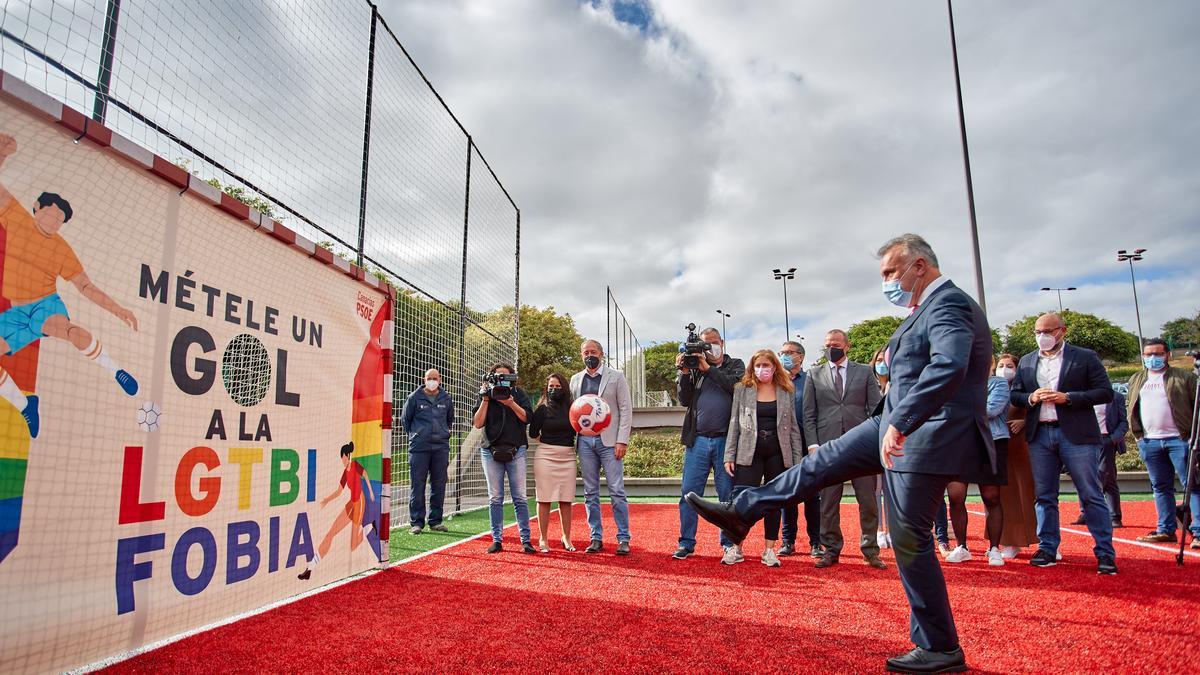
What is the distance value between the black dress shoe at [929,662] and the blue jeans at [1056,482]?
2.76 m

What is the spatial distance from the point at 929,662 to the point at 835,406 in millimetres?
3298

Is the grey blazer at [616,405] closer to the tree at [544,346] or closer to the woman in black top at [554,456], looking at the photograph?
the woman in black top at [554,456]

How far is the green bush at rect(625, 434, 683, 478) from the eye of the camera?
15.8m

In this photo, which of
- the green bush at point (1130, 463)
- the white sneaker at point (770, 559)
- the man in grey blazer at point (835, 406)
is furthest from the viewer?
the green bush at point (1130, 463)

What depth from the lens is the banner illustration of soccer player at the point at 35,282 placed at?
2.29 meters

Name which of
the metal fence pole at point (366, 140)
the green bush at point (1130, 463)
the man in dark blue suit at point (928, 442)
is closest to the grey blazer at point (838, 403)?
the man in dark blue suit at point (928, 442)

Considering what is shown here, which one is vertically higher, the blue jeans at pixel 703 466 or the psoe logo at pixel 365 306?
the psoe logo at pixel 365 306

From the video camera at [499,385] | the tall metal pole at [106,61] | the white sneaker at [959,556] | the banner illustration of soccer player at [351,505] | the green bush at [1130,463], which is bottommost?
the white sneaker at [959,556]

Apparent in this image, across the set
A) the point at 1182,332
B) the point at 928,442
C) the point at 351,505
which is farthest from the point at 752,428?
the point at 1182,332

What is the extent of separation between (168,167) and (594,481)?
14.4 feet

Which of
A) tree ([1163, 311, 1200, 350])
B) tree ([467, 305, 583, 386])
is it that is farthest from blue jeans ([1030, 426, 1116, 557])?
tree ([1163, 311, 1200, 350])

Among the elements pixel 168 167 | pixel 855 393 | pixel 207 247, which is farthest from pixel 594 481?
pixel 168 167

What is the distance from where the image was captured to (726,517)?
316 cm

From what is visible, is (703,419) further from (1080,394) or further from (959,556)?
(1080,394)
